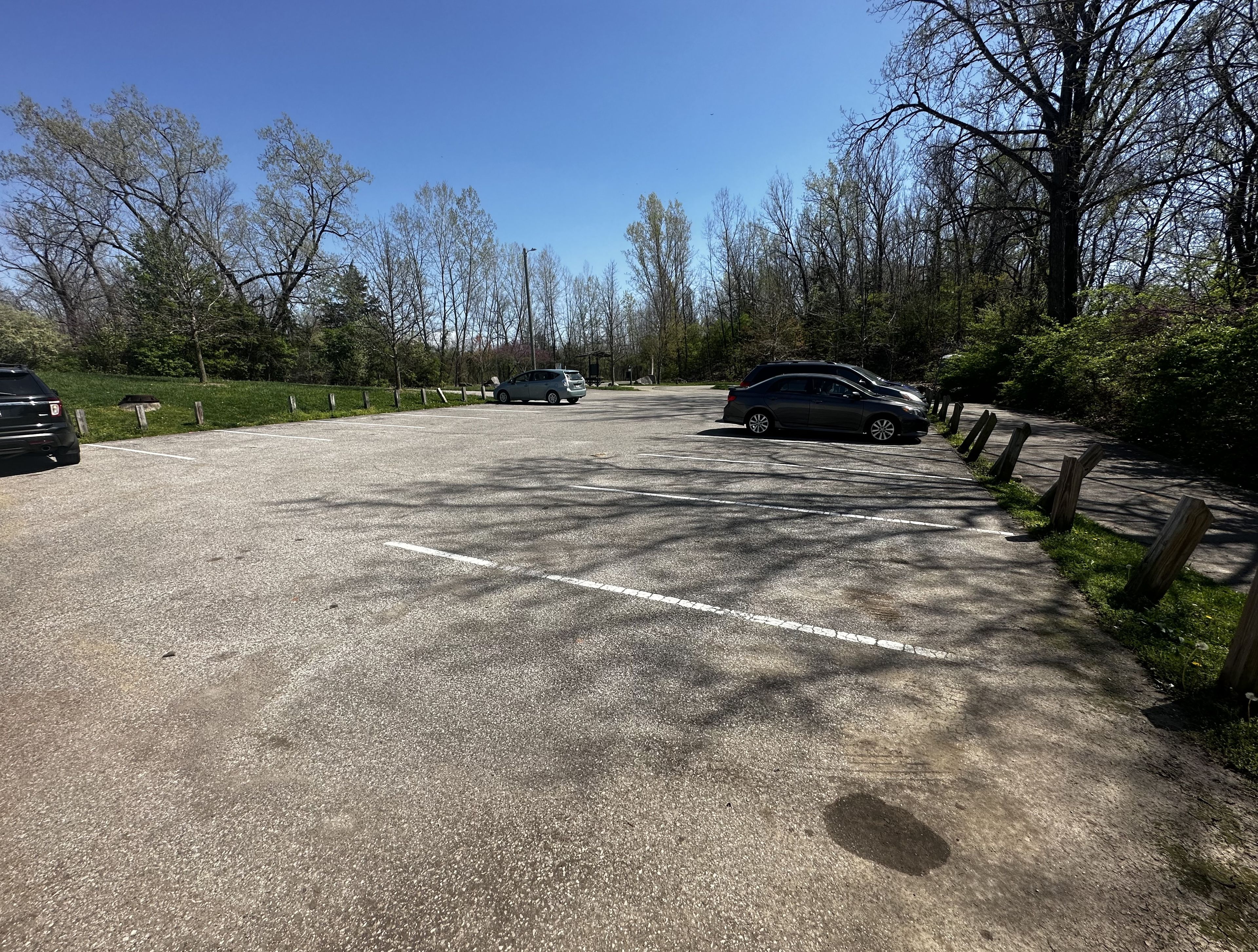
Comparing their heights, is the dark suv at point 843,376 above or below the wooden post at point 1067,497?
above

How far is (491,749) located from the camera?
271 cm

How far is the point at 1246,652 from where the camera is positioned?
Result: 2975 millimetres

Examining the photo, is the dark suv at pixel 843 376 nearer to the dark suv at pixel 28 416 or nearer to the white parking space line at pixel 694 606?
the white parking space line at pixel 694 606

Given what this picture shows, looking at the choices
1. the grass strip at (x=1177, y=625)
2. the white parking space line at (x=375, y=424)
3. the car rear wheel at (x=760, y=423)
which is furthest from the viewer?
the white parking space line at (x=375, y=424)

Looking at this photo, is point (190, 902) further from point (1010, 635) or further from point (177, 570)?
point (1010, 635)

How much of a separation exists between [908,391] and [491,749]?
14.5 m

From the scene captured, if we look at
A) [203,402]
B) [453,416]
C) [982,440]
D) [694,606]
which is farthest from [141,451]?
[982,440]

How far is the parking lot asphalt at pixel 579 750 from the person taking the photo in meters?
1.93

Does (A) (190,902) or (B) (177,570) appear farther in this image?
(B) (177,570)

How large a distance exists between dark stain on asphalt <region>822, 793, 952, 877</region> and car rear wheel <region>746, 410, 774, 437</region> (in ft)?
39.7

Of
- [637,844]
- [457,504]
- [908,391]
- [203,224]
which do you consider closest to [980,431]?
[908,391]

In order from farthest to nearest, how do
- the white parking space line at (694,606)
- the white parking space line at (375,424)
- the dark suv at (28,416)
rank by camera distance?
the white parking space line at (375,424) → the dark suv at (28,416) → the white parking space line at (694,606)

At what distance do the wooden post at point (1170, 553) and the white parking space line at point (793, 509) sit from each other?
1.81m

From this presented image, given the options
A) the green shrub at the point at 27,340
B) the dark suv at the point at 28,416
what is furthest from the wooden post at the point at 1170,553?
the green shrub at the point at 27,340
